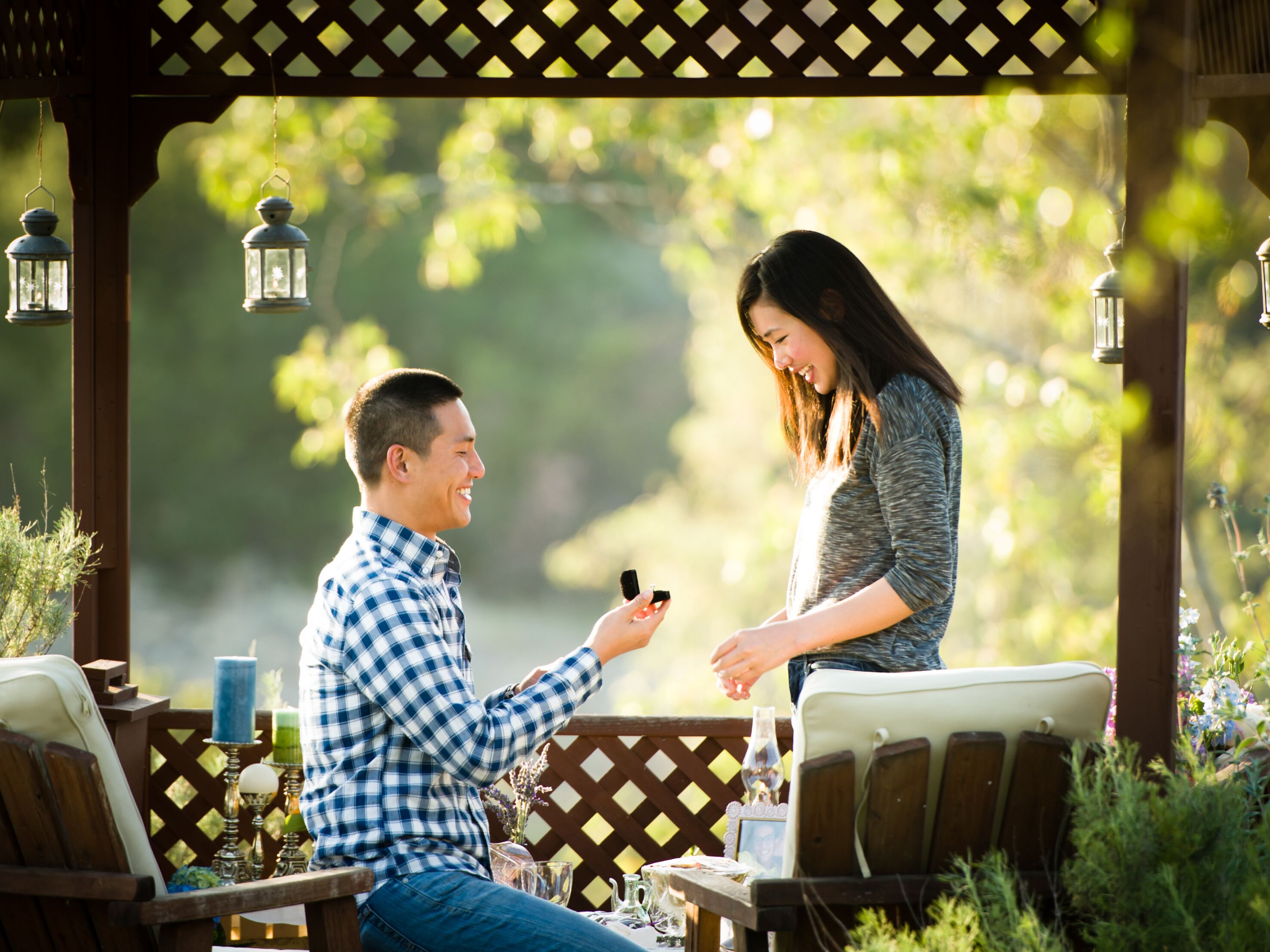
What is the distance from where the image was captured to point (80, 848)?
1843 millimetres

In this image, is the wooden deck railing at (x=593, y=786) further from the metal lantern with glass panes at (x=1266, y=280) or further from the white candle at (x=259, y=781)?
the metal lantern with glass panes at (x=1266, y=280)

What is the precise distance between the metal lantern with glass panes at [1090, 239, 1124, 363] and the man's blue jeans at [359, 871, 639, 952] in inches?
92.8

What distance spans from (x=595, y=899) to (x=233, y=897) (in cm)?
511

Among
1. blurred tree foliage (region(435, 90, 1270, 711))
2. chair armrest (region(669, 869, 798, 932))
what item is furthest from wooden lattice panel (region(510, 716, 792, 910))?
blurred tree foliage (region(435, 90, 1270, 711))

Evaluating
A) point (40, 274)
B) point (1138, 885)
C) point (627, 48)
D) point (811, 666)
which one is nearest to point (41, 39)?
point (40, 274)

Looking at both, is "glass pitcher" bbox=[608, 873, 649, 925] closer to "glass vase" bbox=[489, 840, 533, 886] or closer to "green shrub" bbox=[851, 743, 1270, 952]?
"glass vase" bbox=[489, 840, 533, 886]

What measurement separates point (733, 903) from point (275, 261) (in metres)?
2.17

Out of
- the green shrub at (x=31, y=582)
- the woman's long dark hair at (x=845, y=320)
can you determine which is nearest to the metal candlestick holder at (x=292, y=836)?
the green shrub at (x=31, y=582)

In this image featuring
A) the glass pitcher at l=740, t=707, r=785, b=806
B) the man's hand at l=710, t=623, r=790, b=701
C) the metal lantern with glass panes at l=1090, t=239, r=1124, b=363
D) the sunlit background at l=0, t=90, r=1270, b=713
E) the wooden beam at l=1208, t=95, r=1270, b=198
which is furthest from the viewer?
the sunlit background at l=0, t=90, r=1270, b=713

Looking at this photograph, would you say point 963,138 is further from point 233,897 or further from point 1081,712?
point 233,897

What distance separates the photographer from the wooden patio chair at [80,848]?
1.80 m

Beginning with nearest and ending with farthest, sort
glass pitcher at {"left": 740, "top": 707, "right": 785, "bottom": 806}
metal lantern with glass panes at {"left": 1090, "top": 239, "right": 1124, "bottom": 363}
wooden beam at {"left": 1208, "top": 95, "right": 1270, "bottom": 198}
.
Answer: glass pitcher at {"left": 740, "top": 707, "right": 785, "bottom": 806} < wooden beam at {"left": 1208, "top": 95, "right": 1270, "bottom": 198} < metal lantern with glass panes at {"left": 1090, "top": 239, "right": 1124, "bottom": 363}

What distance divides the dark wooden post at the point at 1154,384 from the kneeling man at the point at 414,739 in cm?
84

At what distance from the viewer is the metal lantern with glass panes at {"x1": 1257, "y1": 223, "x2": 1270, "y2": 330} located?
9.43 ft
